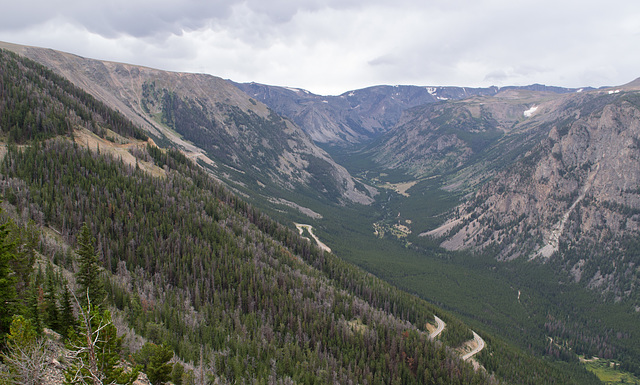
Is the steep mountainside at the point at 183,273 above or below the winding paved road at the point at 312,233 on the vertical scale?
above

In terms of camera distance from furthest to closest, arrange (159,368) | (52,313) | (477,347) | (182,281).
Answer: (477,347), (182,281), (52,313), (159,368)

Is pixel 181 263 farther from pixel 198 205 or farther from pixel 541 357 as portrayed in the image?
pixel 541 357

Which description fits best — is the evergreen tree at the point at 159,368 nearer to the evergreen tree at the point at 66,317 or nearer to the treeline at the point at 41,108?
the evergreen tree at the point at 66,317

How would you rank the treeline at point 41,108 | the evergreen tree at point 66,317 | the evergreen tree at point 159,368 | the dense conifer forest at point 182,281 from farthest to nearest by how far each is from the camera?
the treeline at point 41,108, the dense conifer forest at point 182,281, the evergreen tree at point 66,317, the evergreen tree at point 159,368

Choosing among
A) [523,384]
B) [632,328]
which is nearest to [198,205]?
[523,384]

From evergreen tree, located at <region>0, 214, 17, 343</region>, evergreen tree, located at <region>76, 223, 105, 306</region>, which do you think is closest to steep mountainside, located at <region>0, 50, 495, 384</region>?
evergreen tree, located at <region>76, 223, 105, 306</region>

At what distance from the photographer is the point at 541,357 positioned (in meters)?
111

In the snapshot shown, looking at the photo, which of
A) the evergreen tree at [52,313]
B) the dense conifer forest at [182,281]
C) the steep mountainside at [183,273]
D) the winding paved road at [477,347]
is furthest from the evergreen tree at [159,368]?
the winding paved road at [477,347]

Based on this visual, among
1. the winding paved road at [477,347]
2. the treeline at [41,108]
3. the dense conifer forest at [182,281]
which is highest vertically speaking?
the treeline at [41,108]

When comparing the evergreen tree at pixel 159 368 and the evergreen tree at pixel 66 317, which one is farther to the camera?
the evergreen tree at pixel 66 317

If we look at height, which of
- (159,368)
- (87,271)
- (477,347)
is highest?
(87,271)

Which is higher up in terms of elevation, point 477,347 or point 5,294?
point 5,294

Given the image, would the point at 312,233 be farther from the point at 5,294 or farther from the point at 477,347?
the point at 5,294

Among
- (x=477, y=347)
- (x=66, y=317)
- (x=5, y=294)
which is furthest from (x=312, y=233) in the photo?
(x=5, y=294)
